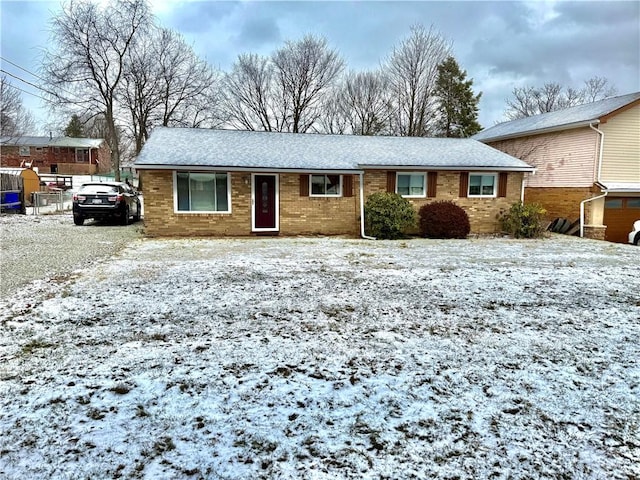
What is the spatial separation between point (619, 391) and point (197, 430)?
3133 mm

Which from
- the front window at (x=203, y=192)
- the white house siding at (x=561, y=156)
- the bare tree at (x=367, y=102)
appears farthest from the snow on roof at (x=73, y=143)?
the white house siding at (x=561, y=156)

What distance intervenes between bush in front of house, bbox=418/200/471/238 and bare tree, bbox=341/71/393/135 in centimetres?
1835

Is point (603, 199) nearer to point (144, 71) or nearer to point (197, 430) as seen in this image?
point (197, 430)

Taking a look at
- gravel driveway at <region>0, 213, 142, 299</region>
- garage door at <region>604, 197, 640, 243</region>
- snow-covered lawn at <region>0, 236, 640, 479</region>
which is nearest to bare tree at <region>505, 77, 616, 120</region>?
garage door at <region>604, 197, 640, 243</region>

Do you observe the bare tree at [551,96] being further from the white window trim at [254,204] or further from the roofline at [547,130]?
the white window trim at [254,204]

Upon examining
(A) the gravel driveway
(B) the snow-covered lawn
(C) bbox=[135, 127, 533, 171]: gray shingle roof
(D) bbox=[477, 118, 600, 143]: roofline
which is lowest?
(B) the snow-covered lawn

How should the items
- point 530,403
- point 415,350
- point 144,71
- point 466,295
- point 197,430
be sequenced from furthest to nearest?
1. point 144,71
2. point 466,295
3. point 415,350
4. point 530,403
5. point 197,430

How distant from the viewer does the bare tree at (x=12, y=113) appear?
3459 centimetres

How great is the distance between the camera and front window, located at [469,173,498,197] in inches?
558

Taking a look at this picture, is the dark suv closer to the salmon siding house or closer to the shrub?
the salmon siding house

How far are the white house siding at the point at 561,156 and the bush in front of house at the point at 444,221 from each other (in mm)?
5784

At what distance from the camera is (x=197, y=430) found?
2529 mm

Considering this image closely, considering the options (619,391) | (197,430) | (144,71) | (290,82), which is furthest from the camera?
(290,82)

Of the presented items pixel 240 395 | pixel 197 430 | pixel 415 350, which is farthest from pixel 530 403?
pixel 197 430
